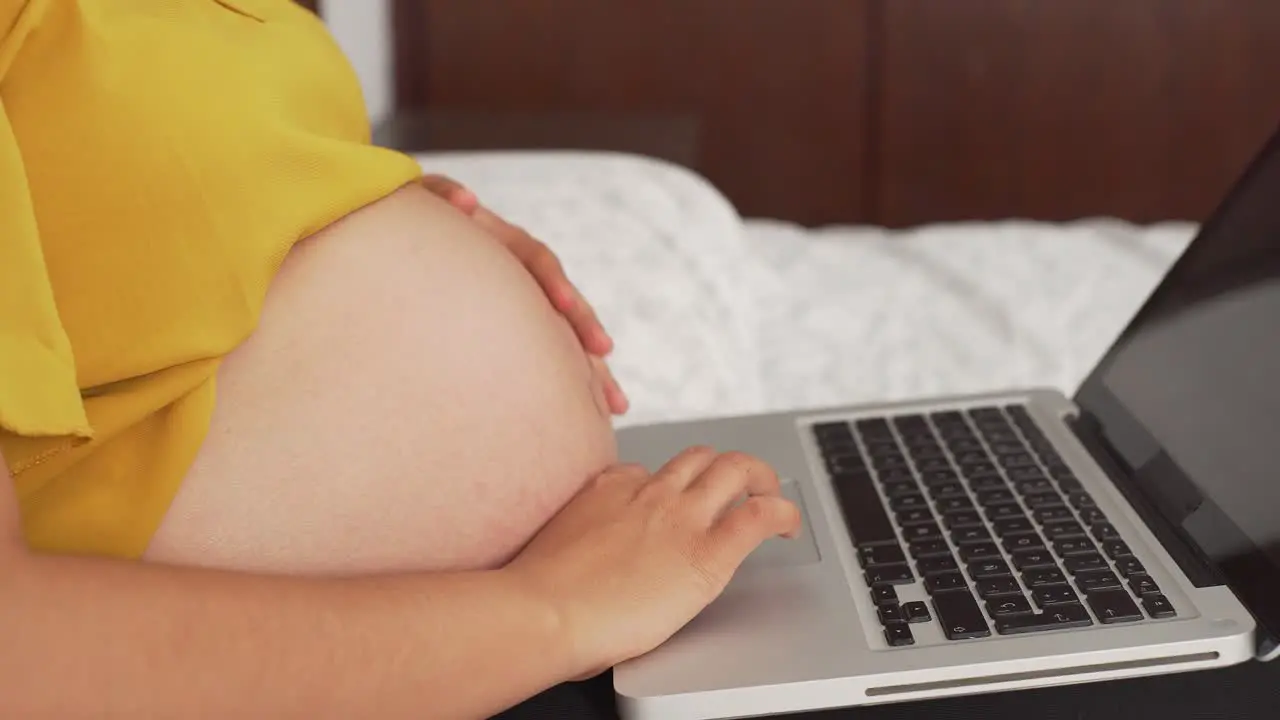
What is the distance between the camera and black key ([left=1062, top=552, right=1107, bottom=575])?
2.06 ft

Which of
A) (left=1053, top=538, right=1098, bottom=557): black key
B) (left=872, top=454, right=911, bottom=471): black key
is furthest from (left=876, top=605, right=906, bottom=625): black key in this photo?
(left=872, top=454, right=911, bottom=471): black key

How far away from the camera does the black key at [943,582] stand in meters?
0.62

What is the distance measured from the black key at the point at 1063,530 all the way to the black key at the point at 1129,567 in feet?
0.13

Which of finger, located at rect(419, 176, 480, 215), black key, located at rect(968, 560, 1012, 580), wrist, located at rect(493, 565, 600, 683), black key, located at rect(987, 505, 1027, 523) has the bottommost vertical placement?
wrist, located at rect(493, 565, 600, 683)

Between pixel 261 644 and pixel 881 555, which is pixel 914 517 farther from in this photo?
pixel 261 644

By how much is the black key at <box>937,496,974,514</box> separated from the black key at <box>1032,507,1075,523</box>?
0.13 ft

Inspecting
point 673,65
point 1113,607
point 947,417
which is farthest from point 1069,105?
point 1113,607

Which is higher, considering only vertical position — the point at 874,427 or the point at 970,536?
the point at 874,427

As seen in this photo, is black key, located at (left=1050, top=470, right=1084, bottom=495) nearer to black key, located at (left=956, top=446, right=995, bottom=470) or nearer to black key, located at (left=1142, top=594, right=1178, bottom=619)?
black key, located at (left=956, top=446, right=995, bottom=470)

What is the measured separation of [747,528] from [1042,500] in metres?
0.22

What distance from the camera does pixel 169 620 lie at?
0.45 metres

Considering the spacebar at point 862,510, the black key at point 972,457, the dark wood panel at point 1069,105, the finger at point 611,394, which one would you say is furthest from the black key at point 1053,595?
the dark wood panel at point 1069,105

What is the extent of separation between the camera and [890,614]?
0.60 metres

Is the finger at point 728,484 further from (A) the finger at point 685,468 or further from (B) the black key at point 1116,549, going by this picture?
(B) the black key at point 1116,549
